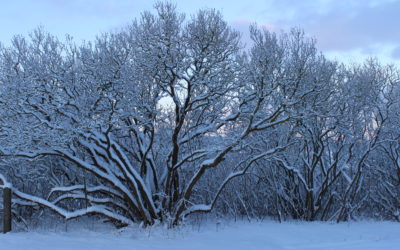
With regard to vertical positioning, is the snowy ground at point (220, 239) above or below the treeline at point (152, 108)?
below

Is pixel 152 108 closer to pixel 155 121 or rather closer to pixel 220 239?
pixel 155 121

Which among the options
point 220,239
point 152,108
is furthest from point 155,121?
point 220,239

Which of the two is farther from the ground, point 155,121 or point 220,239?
point 155,121

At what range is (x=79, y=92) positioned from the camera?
36.6ft

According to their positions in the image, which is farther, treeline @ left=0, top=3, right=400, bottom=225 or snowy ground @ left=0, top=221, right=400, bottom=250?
treeline @ left=0, top=3, right=400, bottom=225

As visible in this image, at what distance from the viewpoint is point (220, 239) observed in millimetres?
9367

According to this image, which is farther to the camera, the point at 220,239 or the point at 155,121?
the point at 155,121

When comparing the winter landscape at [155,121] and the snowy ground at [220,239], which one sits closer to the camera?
the snowy ground at [220,239]

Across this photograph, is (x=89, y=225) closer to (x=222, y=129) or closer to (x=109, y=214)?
(x=109, y=214)

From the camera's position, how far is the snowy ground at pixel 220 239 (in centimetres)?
753

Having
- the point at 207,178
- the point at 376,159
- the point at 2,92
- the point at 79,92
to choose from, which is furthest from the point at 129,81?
the point at 376,159

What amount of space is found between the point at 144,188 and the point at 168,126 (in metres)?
3.03

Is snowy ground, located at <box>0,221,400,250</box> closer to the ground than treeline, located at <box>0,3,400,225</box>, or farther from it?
closer to the ground

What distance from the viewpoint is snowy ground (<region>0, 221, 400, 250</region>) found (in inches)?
296
